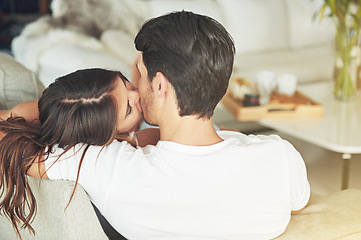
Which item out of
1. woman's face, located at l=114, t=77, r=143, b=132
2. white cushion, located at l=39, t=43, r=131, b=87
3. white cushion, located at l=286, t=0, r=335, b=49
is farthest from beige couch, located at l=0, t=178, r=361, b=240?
white cushion, located at l=286, t=0, r=335, b=49

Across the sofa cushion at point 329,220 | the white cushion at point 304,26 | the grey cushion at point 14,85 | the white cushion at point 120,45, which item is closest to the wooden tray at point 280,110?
the white cushion at point 120,45

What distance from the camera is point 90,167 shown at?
1.10 meters

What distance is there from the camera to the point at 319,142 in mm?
2172

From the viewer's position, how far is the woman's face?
1197 millimetres

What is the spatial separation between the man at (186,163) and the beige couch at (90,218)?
0.04 meters

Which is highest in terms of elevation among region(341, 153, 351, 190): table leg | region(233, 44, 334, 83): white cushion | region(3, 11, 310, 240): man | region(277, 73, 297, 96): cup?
region(3, 11, 310, 240): man

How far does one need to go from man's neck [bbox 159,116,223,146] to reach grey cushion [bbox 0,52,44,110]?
55cm

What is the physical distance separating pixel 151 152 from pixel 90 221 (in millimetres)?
205

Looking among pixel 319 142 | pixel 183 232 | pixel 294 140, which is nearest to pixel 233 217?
pixel 183 232

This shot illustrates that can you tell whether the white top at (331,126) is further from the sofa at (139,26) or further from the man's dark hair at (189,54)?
the man's dark hair at (189,54)

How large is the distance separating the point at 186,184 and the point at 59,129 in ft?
1.01

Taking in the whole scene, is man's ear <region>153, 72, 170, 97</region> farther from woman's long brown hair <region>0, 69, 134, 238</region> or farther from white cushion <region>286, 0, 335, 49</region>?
white cushion <region>286, 0, 335, 49</region>

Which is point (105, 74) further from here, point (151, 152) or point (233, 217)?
point (233, 217)

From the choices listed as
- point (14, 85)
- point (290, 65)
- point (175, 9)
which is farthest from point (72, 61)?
point (290, 65)
